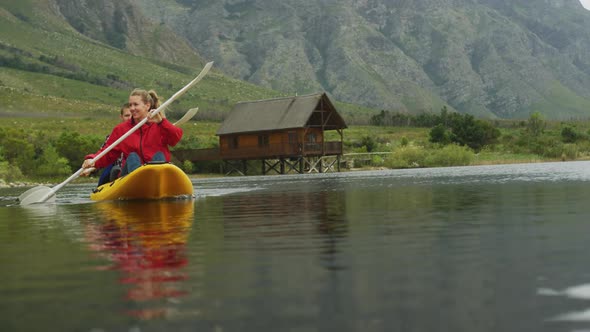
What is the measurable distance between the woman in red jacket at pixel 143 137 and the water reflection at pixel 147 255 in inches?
180

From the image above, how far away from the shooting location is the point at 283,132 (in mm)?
49531

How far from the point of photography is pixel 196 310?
3.30 m

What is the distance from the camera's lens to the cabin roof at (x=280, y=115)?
48.4 meters

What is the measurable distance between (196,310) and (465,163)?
46669mm

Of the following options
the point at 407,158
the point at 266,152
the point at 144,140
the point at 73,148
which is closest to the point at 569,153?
the point at 407,158

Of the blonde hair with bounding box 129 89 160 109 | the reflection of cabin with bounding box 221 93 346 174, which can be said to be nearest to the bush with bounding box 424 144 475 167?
the reflection of cabin with bounding box 221 93 346 174

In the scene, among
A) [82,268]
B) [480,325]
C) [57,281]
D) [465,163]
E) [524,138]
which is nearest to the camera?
[480,325]

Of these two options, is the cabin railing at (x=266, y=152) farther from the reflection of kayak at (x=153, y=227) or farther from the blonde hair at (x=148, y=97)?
the reflection of kayak at (x=153, y=227)

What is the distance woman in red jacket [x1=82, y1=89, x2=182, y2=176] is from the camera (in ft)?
46.6

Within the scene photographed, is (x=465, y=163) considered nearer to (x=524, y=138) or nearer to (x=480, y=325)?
(x=524, y=138)

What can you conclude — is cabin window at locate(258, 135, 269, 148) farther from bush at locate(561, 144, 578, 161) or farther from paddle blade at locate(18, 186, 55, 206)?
paddle blade at locate(18, 186, 55, 206)

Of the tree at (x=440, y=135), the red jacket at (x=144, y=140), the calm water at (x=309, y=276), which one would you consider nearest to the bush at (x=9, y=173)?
the red jacket at (x=144, y=140)

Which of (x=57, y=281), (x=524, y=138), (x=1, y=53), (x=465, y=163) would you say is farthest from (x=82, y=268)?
(x=1, y=53)

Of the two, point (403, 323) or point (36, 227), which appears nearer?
point (403, 323)
